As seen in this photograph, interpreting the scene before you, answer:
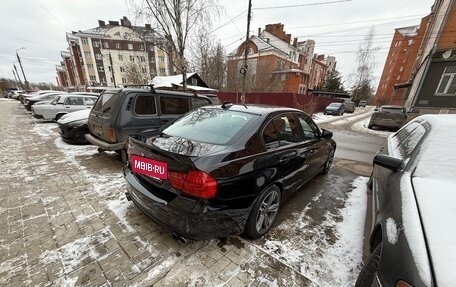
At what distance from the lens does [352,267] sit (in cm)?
201

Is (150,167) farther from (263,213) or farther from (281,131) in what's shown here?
(281,131)

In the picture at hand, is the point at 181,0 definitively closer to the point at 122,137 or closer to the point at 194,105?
the point at 194,105

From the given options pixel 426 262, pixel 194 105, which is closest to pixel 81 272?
pixel 426 262

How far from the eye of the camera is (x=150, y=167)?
6.54ft

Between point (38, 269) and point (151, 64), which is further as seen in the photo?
point (151, 64)

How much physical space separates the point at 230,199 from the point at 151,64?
50974 mm

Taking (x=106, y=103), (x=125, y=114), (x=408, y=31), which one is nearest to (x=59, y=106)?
(x=106, y=103)

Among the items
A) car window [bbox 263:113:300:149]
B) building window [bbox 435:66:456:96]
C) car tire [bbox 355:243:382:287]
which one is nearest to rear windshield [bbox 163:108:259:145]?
car window [bbox 263:113:300:149]

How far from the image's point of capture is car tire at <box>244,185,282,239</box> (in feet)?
7.08

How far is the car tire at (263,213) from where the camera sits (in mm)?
2158

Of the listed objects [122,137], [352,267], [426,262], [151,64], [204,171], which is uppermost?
[151,64]

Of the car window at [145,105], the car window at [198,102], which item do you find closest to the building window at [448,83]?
the car window at [198,102]

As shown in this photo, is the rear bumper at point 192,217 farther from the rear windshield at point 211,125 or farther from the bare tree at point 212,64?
the bare tree at point 212,64

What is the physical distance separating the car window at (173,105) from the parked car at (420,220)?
4058mm
